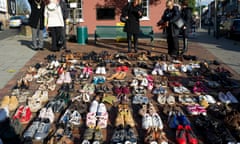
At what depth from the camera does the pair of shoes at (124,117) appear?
4.17 metres

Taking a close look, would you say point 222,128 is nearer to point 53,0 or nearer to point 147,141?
point 147,141

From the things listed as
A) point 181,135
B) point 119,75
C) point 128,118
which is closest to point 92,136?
point 128,118

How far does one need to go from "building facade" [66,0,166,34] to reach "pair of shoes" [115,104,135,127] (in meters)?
15.6

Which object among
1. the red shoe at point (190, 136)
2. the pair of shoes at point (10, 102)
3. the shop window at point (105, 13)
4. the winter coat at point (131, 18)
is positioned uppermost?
the shop window at point (105, 13)

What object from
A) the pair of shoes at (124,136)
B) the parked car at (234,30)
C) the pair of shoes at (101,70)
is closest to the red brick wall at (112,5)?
the parked car at (234,30)

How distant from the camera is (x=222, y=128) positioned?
13.0 feet

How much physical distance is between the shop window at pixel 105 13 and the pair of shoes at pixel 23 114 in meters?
16.0

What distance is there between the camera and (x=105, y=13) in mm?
20078

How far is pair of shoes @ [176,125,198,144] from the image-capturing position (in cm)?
364

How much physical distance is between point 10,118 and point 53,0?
20.1 ft

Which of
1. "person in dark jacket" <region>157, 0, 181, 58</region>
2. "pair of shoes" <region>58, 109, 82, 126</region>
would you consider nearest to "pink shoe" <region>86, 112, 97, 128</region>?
"pair of shoes" <region>58, 109, 82, 126</region>

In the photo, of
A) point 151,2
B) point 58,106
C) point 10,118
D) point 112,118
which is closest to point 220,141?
point 112,118

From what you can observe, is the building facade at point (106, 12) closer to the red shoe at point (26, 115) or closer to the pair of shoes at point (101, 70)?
the pair of shoes at point (101, 70)

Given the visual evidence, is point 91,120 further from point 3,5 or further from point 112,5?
point 3,5
